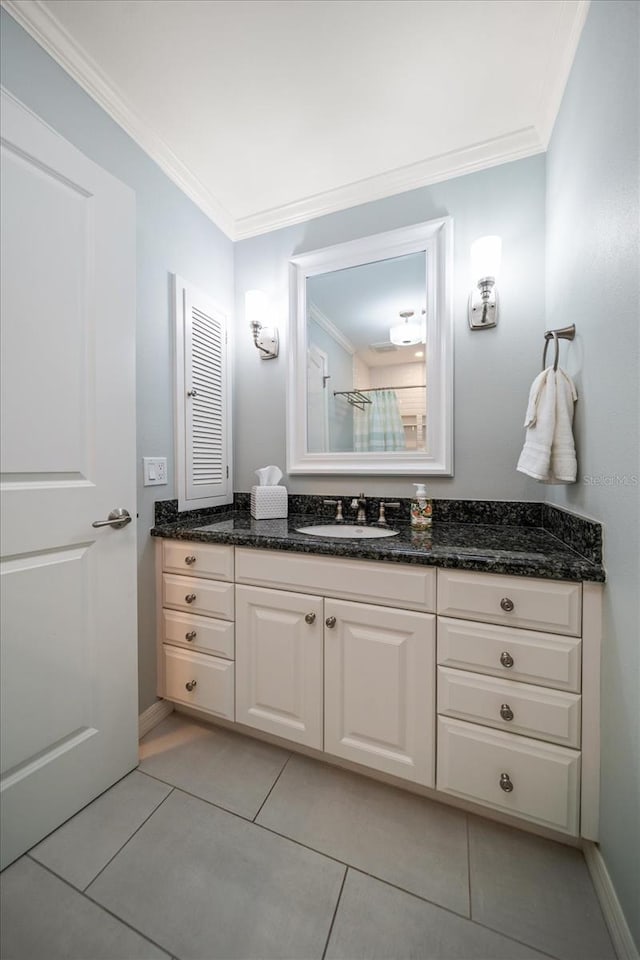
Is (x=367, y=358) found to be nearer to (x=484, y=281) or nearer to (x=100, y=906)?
(x=484, y=281)

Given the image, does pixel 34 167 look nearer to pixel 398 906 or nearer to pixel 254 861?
pixel 254 861

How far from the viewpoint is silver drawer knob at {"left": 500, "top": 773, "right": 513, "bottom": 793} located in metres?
1.03

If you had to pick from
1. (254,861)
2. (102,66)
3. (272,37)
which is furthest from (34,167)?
(254,861)

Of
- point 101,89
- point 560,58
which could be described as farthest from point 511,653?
point 101,89

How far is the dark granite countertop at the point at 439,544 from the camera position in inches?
39.4

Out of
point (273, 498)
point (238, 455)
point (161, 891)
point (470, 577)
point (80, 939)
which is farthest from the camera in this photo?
point (238, 455)

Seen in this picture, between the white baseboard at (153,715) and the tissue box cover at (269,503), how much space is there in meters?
0.90

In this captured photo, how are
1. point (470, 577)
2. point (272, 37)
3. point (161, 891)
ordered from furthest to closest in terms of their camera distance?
point (272, 37) → point (470, 577) → point (161, 891)

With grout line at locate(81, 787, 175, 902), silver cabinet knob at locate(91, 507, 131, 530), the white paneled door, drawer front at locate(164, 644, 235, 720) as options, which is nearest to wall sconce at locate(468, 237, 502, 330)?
the white paneled door

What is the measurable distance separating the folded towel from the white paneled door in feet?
4.53

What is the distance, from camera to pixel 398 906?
910mm

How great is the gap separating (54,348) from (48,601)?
29.4 inches

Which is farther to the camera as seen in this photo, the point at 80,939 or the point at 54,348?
the point at 54,348

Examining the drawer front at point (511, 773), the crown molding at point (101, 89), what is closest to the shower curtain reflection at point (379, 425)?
the drawer front at point (511, 773)
